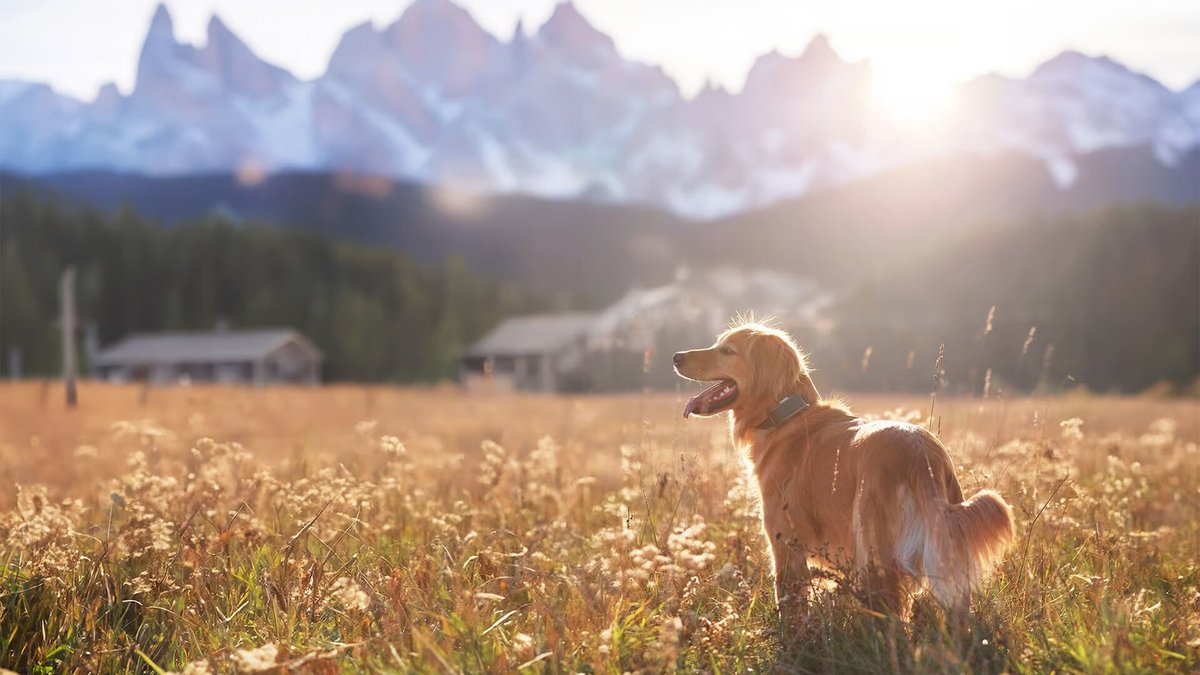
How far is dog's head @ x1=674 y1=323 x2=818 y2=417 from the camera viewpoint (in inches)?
187

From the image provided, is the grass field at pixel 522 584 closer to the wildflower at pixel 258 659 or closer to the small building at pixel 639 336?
the wildflower at pixel 258 659

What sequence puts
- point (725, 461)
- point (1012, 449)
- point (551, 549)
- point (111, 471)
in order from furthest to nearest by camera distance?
point (111, 471) < point (725, 461) < point (1012, 449) < point (551, 549)

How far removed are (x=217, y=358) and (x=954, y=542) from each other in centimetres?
7091

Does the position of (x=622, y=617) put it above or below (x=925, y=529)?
below

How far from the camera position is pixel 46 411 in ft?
69.7

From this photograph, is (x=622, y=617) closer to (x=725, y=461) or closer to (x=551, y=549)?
→ (x=551, y=549)

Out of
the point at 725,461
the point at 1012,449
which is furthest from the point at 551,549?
the point at 1012,449

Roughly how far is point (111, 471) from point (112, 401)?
17087 millimetres

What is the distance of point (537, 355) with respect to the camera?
6038 cm

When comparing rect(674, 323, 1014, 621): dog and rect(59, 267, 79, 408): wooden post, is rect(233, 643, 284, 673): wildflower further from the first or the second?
rect(59, 267, 79, 408): wooden post

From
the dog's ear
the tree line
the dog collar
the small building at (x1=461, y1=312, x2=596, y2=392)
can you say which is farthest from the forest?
the dog collar

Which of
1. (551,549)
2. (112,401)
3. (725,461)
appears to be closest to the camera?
(551,549)

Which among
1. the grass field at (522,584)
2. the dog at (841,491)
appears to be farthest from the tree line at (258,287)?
the dog at (841,491)

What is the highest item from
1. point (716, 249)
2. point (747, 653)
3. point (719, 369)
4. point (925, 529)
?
point (716, 249)
